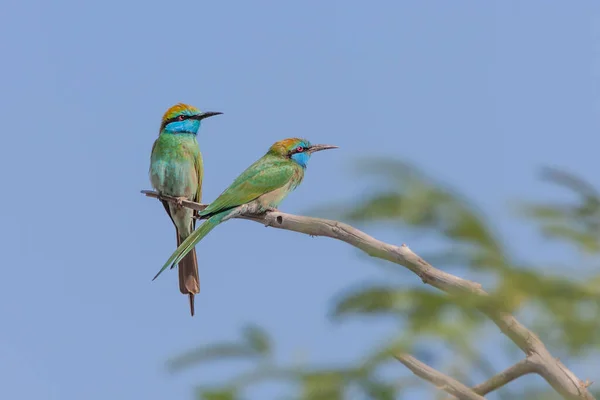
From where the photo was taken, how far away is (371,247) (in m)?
3.31

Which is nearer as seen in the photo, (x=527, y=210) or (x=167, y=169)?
(x=527, y=210)

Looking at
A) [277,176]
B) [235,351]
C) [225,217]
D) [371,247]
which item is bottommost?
[235,351]

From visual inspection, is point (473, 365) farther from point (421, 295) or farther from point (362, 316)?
point (421, 295)

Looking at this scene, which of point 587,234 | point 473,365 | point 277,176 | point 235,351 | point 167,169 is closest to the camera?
point 587,234

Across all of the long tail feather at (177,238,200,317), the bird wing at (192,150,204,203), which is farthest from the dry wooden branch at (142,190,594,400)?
the bird wing at (192,150,204,203)

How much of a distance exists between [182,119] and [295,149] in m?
1.52

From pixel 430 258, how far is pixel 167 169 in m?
5.51

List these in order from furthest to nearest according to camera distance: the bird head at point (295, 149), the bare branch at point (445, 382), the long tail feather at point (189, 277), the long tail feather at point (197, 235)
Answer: the long tail feather at point (189, 277) < the bird head at point (295, 149) < the long tail feather at point (197, 235) < the bare branch at point (445, 382)

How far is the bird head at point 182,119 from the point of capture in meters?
7.05

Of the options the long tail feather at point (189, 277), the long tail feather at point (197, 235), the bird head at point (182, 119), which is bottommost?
the long tail feather at point (197, 235)

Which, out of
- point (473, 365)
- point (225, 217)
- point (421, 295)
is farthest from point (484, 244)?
point (225, 217)

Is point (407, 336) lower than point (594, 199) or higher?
lower

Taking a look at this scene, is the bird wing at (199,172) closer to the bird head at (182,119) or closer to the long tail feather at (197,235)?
the bird head at (182,119)

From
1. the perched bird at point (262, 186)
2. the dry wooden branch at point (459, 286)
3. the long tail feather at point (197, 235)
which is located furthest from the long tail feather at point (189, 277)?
the dry wooden branch at point (459, 286)
